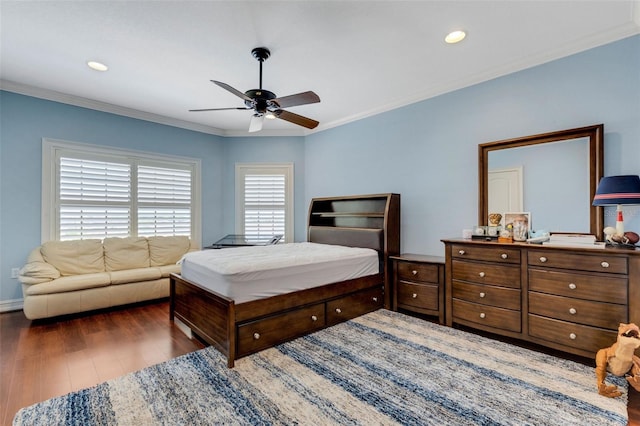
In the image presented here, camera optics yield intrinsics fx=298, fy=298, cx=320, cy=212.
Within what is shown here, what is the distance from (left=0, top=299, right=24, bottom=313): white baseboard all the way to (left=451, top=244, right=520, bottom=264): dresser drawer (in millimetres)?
5291

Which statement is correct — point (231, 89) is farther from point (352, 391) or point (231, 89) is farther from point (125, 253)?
point (125, 253)

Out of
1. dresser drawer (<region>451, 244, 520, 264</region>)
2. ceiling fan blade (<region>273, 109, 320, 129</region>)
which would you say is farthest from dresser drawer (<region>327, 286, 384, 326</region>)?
ceiling fan blade (<region>273, 109, 320, 129</region>)

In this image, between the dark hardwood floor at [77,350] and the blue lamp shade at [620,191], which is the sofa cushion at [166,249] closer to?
the dark hardwood floor at [77,350]

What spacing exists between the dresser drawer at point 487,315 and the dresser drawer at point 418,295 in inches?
9.8

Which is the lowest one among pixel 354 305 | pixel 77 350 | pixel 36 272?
pixel 77 350

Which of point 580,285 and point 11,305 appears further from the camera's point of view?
point 11,305

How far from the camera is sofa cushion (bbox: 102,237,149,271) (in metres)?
4.16

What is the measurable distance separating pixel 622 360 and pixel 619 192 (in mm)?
1200

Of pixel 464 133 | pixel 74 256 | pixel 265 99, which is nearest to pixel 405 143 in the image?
pixel 464 133

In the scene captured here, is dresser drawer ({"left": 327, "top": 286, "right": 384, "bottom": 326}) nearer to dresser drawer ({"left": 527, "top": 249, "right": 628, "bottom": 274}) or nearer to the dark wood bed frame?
the dark wood bed frame

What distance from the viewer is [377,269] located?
372cm

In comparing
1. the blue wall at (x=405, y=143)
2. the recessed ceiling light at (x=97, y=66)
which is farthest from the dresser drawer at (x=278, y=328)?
the recessed ceiling light at (x=97, y=66)

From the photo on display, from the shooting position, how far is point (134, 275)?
3.95 metres

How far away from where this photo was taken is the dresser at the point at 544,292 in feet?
7.23
